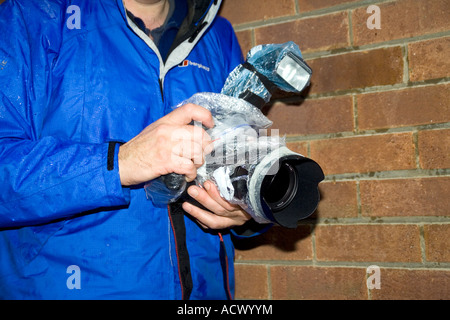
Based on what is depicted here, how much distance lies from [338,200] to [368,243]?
140mm

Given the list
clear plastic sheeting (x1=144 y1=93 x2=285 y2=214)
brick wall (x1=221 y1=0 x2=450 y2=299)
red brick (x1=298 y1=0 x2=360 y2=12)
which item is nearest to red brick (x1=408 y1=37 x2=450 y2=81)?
brick wall (x1=221 y1=0 x2=450 y2=299)

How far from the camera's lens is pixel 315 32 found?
46.9 inches

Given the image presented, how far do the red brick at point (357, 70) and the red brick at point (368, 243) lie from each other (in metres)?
0.39

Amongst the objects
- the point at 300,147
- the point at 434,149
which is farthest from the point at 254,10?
the point at 434,149

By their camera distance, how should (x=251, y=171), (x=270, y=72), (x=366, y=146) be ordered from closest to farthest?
(x=251, y=171)
(x=270, y=72)
(x=366, y=146)

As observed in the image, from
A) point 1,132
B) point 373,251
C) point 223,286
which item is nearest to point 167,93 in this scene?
point 1,132

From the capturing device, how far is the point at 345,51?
3.80ft

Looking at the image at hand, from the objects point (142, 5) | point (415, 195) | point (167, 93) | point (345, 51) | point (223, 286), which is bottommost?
point (223, 286)

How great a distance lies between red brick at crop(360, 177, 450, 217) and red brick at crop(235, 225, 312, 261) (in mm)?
191

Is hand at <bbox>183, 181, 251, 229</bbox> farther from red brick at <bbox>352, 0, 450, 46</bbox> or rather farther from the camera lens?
red brick at <bbox>352, 0, 450, 46</bbox>

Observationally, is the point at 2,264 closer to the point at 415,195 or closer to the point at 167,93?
the point at 167,93

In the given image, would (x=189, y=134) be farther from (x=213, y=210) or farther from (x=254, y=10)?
(x=254, y=10)

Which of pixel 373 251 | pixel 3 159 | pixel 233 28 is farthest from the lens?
pixel 233 28

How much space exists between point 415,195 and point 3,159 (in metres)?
0.98
